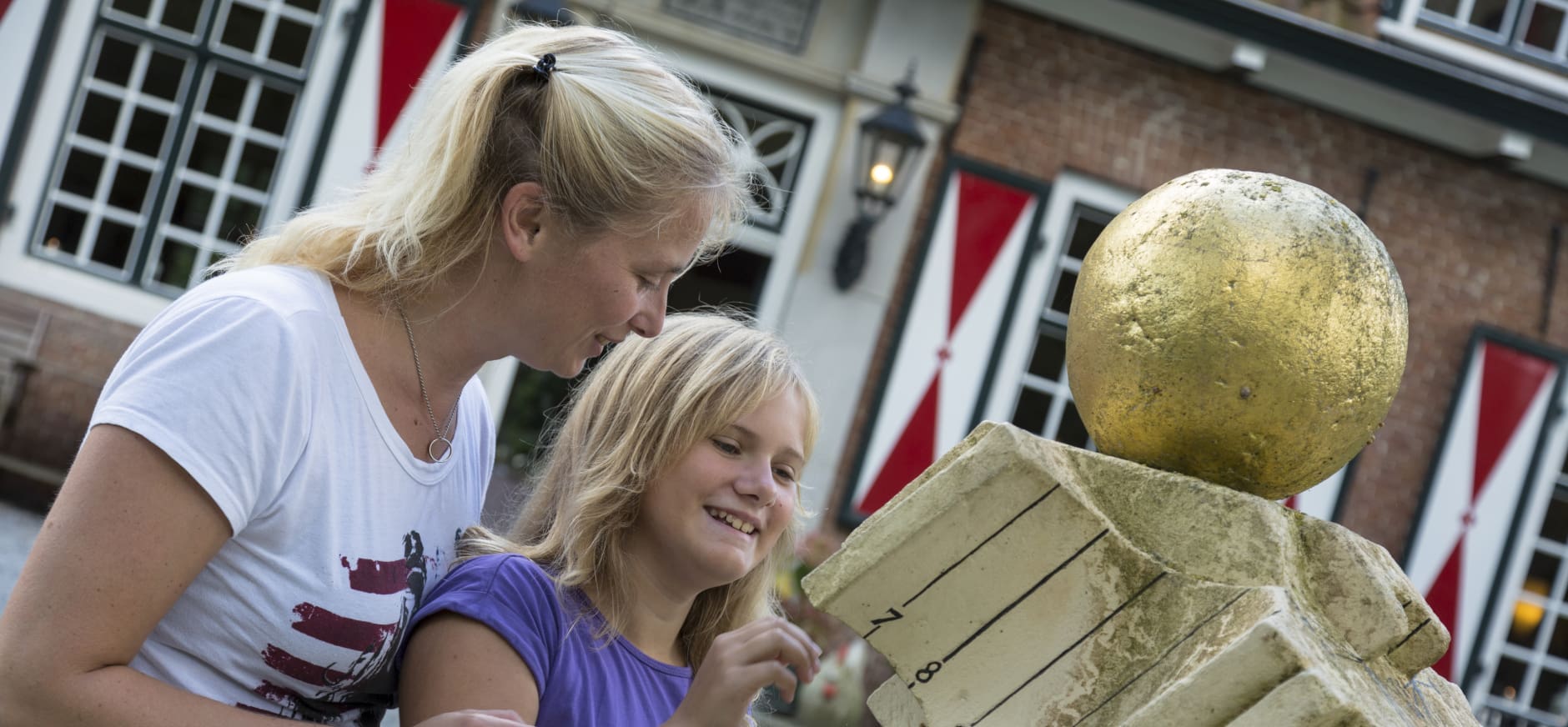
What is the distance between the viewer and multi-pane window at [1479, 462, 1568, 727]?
7277mm

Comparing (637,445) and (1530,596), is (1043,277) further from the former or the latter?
(637,445)

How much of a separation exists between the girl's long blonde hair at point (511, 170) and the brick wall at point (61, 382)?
5578mm

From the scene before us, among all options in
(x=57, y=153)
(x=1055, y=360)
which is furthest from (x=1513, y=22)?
(x=57, y=153)

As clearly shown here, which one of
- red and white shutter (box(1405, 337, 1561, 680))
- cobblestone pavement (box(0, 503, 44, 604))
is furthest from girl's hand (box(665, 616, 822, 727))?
red and white shutter (box(1405, 337, 1561, 680))

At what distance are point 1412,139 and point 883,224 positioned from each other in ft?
9.36

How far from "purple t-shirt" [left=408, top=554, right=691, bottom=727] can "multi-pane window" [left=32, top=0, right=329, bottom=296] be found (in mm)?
5631

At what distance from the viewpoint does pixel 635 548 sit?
1.74m

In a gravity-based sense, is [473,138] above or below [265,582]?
above

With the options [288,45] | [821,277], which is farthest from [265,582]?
[288,45]

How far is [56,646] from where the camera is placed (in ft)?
3.92

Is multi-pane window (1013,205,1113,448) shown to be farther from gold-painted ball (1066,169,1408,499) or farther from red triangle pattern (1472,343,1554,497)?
gold-painted ball (1066,169,1408,499)

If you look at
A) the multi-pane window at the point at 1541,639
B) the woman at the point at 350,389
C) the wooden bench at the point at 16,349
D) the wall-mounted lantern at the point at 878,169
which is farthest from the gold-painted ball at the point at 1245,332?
the multi-pane window at the point at 1541,639

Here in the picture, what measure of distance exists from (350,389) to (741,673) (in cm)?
50

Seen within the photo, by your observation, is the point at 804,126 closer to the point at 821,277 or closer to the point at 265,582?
the point at 821,277
